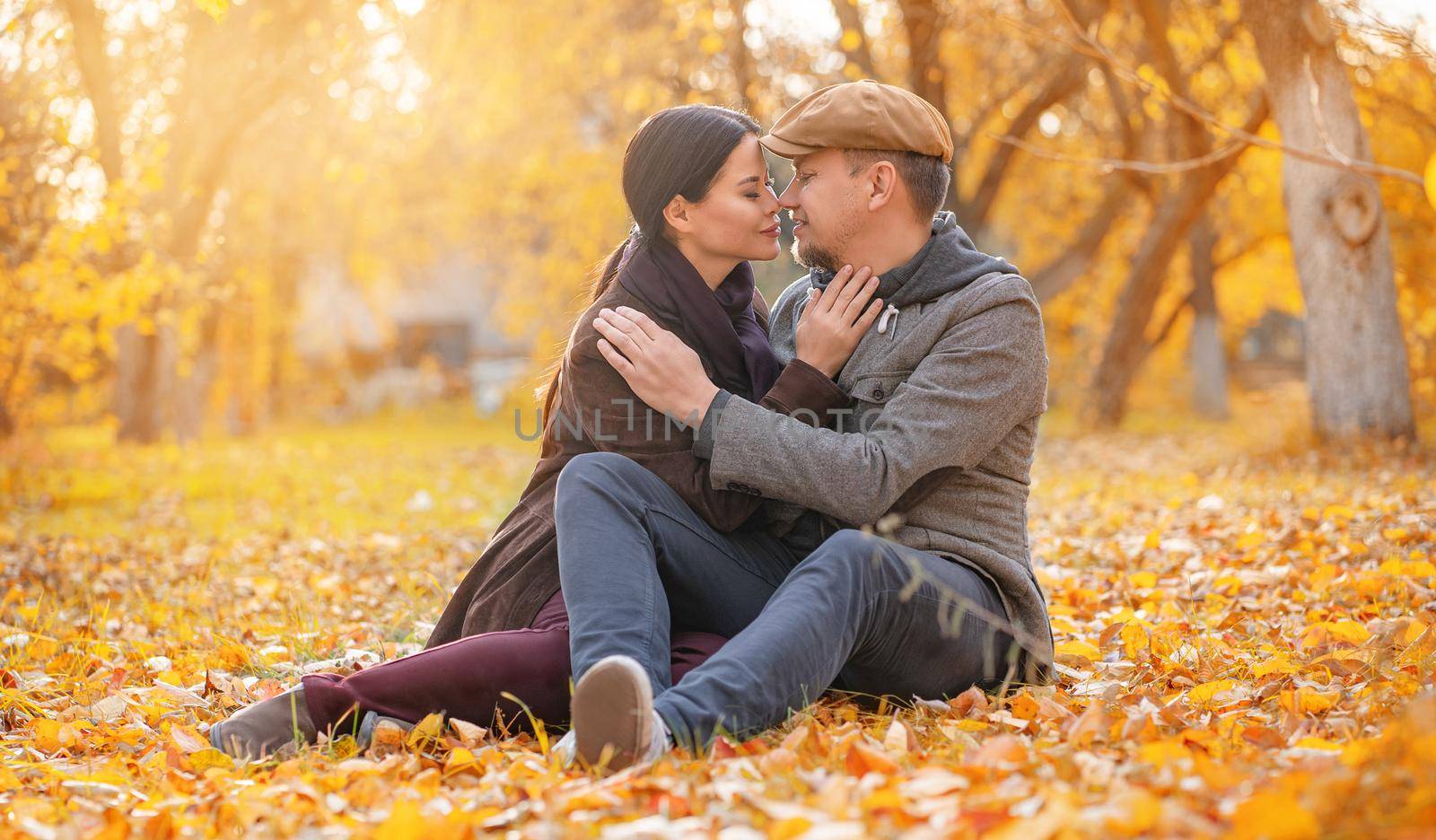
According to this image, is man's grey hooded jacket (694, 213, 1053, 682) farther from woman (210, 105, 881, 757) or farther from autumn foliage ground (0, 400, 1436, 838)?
autumn foliage ground (0, 400, 1436, 838)

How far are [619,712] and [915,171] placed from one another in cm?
158

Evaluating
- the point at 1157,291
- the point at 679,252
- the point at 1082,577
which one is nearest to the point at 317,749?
the point at 679,252

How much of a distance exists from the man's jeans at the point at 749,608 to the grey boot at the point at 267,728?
2.12ft

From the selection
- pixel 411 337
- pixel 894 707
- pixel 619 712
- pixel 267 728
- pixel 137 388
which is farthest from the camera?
pixel 411 337

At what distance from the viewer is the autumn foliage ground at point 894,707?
1.94 m

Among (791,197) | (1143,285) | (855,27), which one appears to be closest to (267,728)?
(791,197)

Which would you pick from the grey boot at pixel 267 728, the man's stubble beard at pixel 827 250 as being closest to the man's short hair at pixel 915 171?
the man's stubble beard at pixel 827 250

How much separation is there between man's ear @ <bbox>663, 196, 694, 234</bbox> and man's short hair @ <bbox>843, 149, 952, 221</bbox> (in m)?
0.42

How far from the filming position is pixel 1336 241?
24.5 ft

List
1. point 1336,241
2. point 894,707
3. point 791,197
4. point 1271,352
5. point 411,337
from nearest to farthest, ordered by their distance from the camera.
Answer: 1. point 894,707
2. point 791,197
3. point 1336,241
4. point 1271,352
5. point 411,337

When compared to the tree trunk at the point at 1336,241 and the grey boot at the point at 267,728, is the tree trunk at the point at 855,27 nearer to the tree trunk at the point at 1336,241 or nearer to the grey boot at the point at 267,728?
the tree trunk at the point at 1336,241

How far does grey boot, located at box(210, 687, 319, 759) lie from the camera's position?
2.73 meters

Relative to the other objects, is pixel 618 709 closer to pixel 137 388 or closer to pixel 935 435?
pixel 935 435

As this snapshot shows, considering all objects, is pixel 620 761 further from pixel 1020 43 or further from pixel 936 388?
pixel 1020 43
